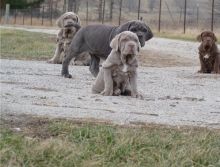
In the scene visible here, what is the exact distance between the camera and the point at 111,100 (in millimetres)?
10102

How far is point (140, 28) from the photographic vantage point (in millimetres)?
12242

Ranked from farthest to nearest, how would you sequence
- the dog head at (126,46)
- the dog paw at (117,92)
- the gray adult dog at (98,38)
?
the gray adult dog at (98,38) < the dog paw at (117,92) < the dog head at (126,46)

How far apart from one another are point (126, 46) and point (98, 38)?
2.88 m

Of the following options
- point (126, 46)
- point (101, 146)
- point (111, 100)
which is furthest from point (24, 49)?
point (101, 146)

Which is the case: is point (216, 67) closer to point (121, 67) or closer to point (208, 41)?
point (208, 41)

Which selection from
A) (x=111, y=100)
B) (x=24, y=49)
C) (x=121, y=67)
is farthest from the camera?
(x=24, y=49)

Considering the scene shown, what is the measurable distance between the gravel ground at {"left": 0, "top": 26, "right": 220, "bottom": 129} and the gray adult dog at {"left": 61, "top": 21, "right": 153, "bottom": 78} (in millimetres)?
505

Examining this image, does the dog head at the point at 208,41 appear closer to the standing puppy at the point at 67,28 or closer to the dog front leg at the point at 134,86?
the standing puppy at the point at 67,28

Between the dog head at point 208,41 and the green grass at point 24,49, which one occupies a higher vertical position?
the dog head at point 208,41

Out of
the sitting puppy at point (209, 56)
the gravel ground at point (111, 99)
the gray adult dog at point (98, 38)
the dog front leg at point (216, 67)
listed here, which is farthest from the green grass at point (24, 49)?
the gray adult dog at point (98, 38)

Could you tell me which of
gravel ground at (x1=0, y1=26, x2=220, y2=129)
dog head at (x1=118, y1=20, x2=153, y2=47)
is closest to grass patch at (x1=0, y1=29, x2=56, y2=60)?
gravel ground at (x1=0, y1=26, x2=220, y2=129)

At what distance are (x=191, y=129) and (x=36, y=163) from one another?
243cm

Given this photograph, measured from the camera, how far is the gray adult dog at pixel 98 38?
40.3 ft

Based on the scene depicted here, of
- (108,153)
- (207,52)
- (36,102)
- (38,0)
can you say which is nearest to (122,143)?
(108,153)
